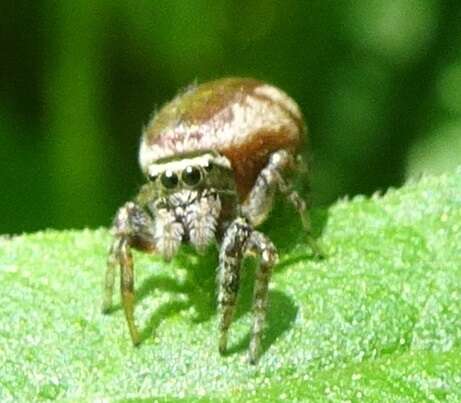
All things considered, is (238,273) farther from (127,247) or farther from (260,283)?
(127,247)

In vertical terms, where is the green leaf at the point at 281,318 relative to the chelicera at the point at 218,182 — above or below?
below

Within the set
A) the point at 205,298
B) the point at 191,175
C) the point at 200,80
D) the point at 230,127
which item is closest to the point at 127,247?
the point at 205,298

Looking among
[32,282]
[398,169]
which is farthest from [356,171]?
[32,282]

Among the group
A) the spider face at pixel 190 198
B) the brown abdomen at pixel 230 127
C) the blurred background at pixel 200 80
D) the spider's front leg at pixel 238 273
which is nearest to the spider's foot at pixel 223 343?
the spider's front leg at pixel 238 273

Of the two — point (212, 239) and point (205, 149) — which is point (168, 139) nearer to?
point (205, 149)

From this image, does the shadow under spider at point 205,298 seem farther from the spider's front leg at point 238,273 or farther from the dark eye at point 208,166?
the dark eye at point 208,166

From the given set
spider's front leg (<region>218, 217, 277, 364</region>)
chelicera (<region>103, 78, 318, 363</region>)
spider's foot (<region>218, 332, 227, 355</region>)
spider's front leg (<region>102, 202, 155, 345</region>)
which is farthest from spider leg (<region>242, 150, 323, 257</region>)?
spider's foot (<region>218, 332, 227, 355</region>)
